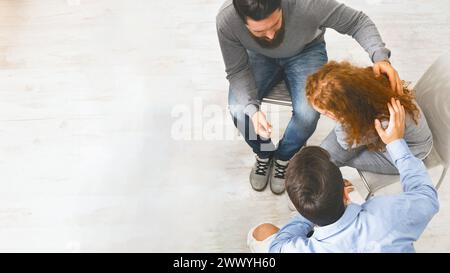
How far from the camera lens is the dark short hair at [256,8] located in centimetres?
114

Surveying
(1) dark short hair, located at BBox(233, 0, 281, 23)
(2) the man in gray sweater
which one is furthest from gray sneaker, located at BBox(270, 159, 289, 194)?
(1) dark short hair, located at BBox(233, 0, 281, 23)

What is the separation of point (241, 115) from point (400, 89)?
52 cm

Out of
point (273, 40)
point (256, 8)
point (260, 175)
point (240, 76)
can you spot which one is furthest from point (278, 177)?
point (256, 8)

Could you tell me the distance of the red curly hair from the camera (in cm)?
111

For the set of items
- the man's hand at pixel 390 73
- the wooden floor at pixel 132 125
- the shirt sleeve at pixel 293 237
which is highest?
the man's hand at pixel 390 73

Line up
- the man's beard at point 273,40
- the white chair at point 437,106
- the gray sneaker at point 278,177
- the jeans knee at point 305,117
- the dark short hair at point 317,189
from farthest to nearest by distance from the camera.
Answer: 1. the gray sneaker at point 278,177
2. the jeans knee at point 305,117
3. the man's beard at point 273,40
4. the white chair at point 437,106
5. the dark short hair at point 317,189

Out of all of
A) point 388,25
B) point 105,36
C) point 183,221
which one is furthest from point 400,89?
point 105,36

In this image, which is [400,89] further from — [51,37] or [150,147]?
[51,37]

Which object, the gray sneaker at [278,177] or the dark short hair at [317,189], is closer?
the dark short hair at [317,189]

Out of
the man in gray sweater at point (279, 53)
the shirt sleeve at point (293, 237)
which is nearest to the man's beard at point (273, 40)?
the man in gray sweater at point (279, 53)

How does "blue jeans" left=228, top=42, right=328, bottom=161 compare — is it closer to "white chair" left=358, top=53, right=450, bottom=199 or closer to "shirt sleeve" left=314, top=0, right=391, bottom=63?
"shirt sleeve" left=314, top=0, right=391, bottom=63

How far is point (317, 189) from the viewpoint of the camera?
1082mm

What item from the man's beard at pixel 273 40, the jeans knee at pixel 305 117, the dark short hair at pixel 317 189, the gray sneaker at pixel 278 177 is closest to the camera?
the dark short hair at pixel 317 189

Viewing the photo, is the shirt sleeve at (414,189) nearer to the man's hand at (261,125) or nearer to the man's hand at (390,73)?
the man's hand at (390,73)
